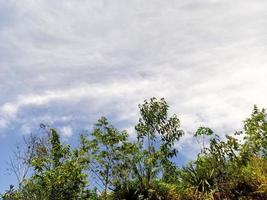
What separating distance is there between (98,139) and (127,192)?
4.61 metres

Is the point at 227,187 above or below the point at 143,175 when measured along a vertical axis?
below

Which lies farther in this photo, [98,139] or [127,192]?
[98,139]

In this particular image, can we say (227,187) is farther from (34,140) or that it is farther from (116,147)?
(34,140)

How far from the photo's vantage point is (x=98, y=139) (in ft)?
83.6

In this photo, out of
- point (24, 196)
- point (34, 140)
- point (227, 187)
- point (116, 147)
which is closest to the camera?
point (227, 187)

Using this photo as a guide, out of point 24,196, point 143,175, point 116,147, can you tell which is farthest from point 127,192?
point 24,196

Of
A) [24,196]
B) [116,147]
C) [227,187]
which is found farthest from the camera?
[116,147]

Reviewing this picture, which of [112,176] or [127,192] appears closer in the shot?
[127,192]

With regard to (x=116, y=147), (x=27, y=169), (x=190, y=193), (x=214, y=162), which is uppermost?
(x=27, y=169)

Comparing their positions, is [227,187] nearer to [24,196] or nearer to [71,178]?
[71,178]

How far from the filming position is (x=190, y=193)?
840 inches

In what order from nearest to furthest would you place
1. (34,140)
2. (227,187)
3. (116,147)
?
(227,187) → (116,147) → (34,140)

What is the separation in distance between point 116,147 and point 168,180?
3.43 meters

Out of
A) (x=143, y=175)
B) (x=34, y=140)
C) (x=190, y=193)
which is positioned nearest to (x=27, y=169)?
(x=34, y=140)
